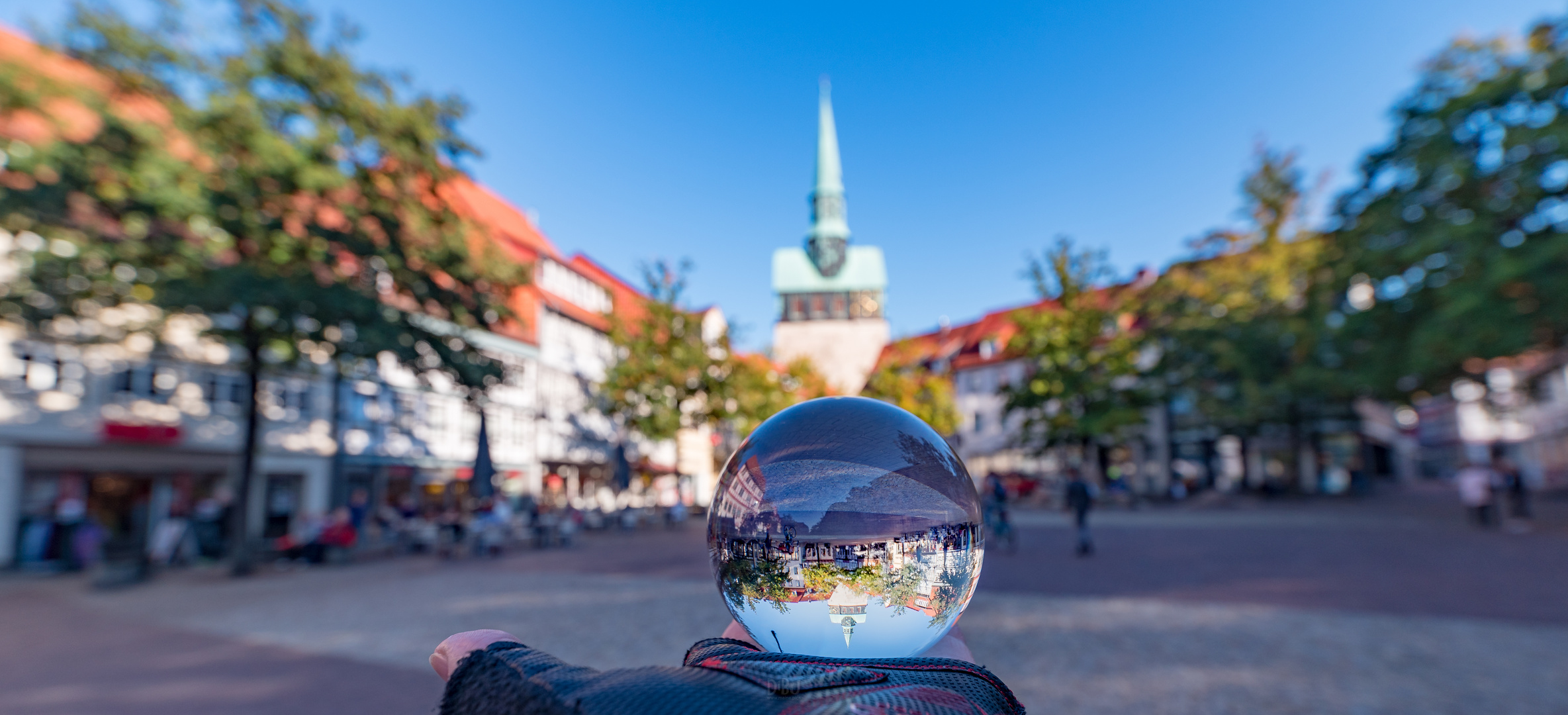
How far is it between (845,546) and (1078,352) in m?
36.8

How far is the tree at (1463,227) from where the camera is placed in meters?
16.7

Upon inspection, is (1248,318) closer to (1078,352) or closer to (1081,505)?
(1078,352)

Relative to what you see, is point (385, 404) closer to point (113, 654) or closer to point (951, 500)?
point (113, 654)

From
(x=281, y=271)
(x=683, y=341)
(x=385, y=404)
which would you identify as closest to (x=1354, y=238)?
(x=683, y=341)

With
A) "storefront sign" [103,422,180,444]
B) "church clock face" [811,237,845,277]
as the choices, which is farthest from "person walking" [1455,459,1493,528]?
"church clock face" [811,237,845,277]

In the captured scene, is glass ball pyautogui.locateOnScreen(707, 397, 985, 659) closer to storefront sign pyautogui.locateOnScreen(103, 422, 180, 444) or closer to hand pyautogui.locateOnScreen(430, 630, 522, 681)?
hand pyautogui.locateOnScreen(430, 630, 522, 681)

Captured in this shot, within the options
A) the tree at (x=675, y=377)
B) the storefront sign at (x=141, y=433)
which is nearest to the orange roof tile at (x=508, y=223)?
the tree at (x=675, y=377)

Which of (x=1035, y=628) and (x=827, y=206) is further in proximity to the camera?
(x=827, y=206)

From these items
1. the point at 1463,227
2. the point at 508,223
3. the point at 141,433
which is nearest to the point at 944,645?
the point at 1463,227

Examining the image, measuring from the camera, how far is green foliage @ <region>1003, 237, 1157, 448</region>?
35375 millimetres

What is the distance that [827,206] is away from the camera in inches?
2490

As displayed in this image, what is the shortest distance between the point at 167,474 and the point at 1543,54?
129 feet

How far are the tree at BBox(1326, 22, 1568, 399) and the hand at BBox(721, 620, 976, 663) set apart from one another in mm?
20937

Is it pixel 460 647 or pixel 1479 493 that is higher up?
pixel 460 647
